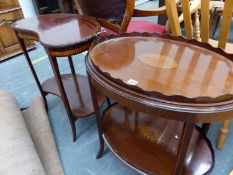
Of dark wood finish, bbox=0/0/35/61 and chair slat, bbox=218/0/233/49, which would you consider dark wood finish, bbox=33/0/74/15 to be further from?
chair slat, bbox=218/0/233/49

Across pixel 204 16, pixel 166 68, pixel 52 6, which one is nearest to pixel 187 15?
pixel 204 16

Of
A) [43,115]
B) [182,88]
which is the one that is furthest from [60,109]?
[182,88]

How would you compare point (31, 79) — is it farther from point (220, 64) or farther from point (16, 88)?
point (220, 64)

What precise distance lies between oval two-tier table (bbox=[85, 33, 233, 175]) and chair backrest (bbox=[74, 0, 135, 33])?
1.25 feet

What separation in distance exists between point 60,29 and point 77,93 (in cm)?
50

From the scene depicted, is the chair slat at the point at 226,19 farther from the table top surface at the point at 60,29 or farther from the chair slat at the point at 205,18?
the table top surface at the point at 60,29

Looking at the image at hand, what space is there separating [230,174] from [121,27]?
3.40 feet

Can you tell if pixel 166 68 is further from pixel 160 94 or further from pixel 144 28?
pixel 144 28

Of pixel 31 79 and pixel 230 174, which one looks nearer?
pixel 230 174

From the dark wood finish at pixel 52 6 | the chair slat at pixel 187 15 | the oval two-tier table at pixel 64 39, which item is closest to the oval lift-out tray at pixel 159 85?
the oval two-tier table at pixel 64 39

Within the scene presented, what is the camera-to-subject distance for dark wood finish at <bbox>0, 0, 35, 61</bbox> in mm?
2072

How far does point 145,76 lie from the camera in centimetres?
70

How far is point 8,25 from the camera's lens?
7.03 feet

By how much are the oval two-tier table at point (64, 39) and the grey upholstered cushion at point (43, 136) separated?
127 millimetres
